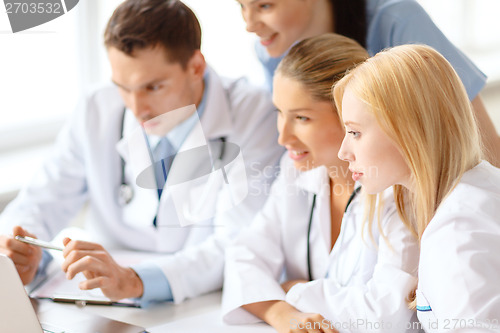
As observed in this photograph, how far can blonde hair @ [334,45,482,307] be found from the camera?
79 cm

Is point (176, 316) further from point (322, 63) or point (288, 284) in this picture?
point (322, 63)

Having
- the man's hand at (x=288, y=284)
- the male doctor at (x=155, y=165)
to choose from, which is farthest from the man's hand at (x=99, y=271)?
the man's hand at (x=288, y=284)

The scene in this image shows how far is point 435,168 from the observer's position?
0.80m

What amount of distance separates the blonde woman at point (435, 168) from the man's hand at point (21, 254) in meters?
0.58

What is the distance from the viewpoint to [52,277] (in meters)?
1.16

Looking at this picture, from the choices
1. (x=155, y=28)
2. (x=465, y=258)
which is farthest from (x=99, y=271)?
(x=465, y=258)

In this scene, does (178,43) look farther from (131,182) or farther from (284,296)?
(284,296)

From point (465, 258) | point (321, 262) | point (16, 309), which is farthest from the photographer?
point (321, 262)

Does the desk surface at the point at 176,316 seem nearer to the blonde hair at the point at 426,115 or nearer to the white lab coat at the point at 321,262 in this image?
the white lab coat at the point at 321,262

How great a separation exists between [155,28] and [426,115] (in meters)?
0.57

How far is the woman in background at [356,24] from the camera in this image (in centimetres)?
112

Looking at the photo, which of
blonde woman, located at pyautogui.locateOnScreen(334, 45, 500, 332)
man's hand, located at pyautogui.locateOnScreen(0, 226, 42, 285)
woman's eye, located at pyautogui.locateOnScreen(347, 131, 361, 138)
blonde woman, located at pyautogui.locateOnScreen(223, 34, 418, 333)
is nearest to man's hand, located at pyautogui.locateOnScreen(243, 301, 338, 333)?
blonde woman, located at pyautogui.locateOnScreen(223, 34, 418, 333)

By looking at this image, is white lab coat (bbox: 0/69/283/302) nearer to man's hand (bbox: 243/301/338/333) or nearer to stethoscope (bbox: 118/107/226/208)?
stethoscope (bbox: 118/107/226/208)

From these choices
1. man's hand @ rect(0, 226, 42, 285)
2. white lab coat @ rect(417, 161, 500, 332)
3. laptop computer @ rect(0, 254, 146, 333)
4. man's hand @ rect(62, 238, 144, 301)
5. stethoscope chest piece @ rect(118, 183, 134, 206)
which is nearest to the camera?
white lab coat @ rect(417, 161, 500, 332)
